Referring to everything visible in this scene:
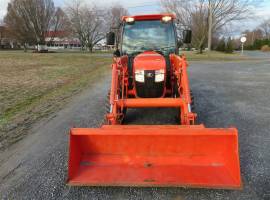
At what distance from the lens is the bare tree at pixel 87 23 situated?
5475cm

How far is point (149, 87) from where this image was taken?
17.1ft

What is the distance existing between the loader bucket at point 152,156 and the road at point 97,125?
0.21 m

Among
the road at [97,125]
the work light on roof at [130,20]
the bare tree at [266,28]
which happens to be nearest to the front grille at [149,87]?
the road at [97,125]

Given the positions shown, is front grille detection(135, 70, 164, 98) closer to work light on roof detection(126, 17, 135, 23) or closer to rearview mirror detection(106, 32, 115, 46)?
work light on roof detection(126, 17, 135, 23)

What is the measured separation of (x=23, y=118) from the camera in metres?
6.32

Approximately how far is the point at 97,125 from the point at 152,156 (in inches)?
98.2

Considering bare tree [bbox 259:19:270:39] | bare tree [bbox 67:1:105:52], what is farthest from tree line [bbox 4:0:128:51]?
bare tree [bbox 259:19:270:39]

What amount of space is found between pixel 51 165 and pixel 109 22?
196 ft

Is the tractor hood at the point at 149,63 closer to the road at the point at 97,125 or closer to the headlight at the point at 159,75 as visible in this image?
the headlight at the point at 159,75

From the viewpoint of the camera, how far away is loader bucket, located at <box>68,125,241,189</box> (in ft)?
10.8

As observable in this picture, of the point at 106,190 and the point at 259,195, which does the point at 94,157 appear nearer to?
the point at 106,190

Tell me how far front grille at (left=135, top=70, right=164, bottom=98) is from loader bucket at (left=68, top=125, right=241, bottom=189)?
1.69m

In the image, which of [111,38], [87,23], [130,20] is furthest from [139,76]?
[87,23]

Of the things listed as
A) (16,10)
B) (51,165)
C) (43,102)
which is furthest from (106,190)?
(16,10)
